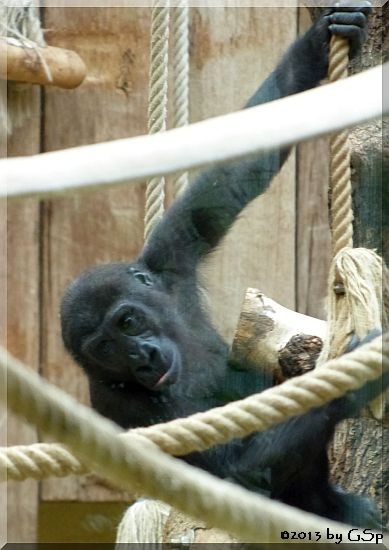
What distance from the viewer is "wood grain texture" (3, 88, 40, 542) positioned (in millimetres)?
2373

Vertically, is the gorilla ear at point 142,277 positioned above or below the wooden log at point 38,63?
below

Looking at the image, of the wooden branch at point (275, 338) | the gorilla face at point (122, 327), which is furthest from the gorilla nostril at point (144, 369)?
the wooden branch at point (275, 338)

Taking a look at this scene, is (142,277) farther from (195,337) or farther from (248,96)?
(248,96)

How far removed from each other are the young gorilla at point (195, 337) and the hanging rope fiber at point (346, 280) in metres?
0.13

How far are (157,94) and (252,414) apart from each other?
105 centimetres

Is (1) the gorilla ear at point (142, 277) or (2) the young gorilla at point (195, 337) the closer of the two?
(2) the young gorilla at point (195, 337)

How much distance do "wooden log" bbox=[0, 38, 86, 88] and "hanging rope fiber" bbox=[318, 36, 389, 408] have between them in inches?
36.2

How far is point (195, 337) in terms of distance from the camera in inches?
72.7

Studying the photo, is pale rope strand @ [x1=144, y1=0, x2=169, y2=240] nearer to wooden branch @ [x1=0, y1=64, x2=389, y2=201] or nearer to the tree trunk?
the tree trunk

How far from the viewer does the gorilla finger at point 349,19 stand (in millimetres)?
1658

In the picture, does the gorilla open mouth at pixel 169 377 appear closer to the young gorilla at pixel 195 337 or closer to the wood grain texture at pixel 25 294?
the young gorilla at pixel 195 337

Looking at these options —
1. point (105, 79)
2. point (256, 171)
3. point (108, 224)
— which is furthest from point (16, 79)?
point (256, 171)

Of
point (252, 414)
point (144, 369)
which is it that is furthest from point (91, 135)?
point (252, 414)

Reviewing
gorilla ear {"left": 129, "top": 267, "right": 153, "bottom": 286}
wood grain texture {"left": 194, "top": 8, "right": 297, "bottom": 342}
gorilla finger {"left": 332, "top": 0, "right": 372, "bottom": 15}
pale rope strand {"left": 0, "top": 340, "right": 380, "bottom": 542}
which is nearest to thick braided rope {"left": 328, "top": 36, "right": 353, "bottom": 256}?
gorilla finger {"left": 332, "top": 0, "right": 372, "bottom": 15}
